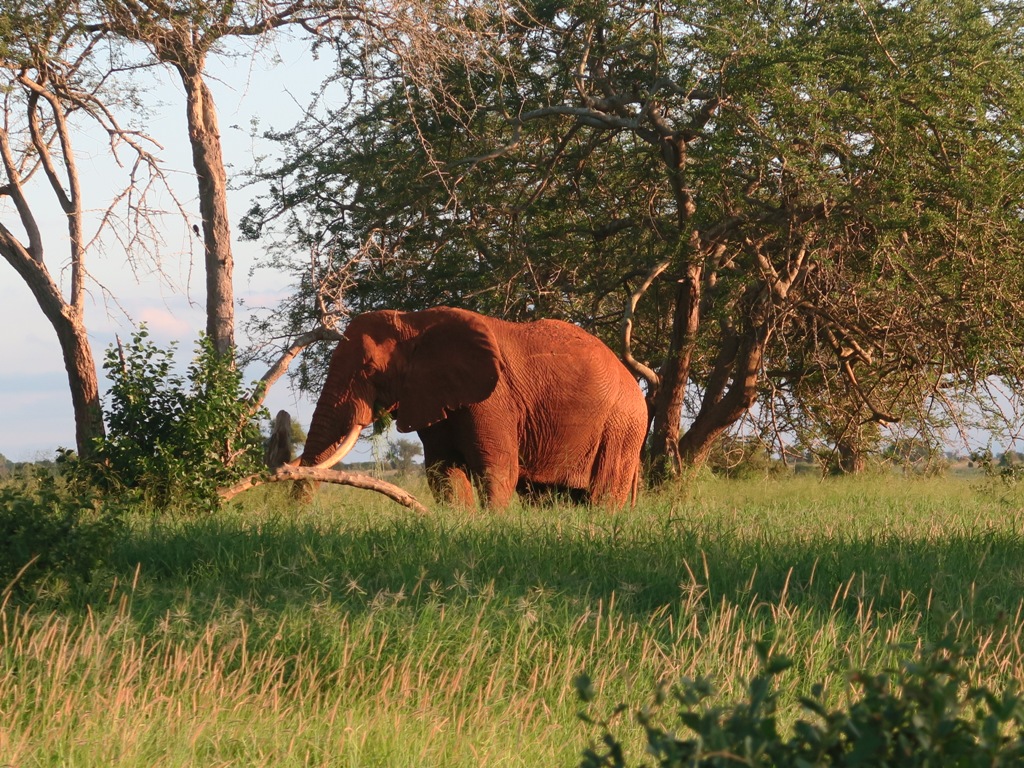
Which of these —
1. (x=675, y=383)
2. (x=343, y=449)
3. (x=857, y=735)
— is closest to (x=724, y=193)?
(x=675, y=383)

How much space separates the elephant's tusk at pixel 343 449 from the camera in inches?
416

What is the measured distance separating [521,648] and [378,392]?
5.79 m

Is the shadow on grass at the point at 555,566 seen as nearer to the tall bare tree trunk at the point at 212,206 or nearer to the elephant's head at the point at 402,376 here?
the elephant's head at the point at 402,376

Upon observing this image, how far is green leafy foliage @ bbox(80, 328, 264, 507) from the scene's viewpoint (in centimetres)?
1053

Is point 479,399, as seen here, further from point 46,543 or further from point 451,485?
point 46,543

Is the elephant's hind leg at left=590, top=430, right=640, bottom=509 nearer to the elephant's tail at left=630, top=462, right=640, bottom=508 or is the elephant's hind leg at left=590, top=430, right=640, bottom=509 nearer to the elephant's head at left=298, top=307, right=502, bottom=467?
the elephant's tail at left=630, top=462, right=640, bottom=508

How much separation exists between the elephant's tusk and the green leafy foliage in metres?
0.75

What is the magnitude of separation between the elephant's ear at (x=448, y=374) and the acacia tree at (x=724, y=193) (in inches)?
54.7

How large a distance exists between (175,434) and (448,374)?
8.39 feet

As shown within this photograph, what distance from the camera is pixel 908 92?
12.3 metres

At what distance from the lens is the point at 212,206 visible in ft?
40.0

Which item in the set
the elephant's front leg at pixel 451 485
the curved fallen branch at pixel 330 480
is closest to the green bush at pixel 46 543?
the curved fallen branch at pixel 330 480

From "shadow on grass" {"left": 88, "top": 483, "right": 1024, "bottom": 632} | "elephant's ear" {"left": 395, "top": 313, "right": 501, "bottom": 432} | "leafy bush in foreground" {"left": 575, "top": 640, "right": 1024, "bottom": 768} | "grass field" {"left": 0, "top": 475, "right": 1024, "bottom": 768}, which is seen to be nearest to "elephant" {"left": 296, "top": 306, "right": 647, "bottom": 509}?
"elephant's ear" {"left": 395, "top": 313, "right": 501, "bottom": 432}

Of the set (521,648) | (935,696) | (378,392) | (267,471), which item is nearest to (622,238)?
(378,392)
